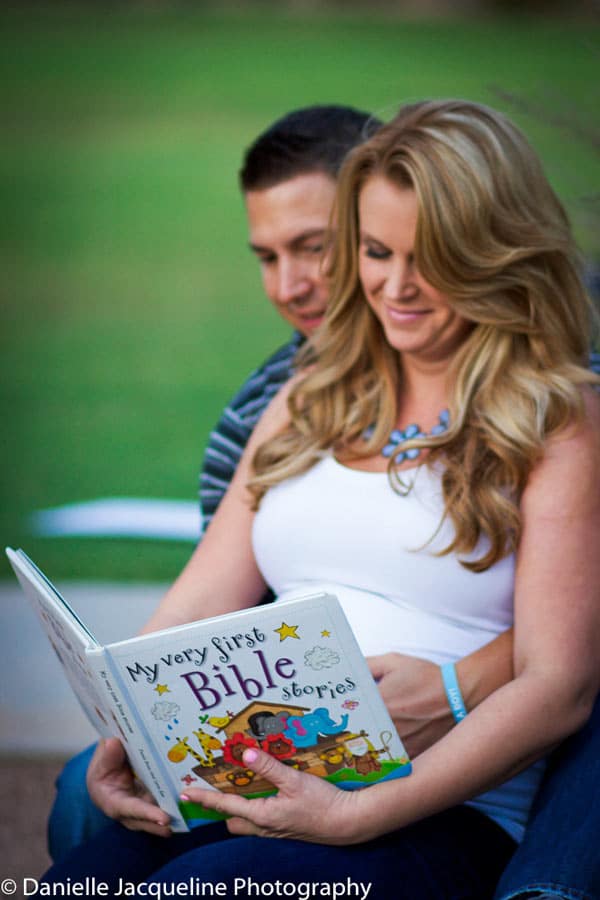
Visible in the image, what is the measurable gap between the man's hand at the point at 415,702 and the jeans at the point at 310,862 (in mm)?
133

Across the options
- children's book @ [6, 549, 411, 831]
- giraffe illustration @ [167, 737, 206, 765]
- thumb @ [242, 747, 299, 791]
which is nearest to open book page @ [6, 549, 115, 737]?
children's book @ [6, 549, 411, 831]

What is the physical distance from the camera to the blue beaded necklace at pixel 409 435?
2.11 meters

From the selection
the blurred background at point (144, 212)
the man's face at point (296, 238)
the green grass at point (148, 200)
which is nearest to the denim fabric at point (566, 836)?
the man's face at point (296, 238)

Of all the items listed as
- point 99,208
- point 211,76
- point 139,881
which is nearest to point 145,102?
point 211,76

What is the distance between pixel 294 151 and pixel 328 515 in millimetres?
901

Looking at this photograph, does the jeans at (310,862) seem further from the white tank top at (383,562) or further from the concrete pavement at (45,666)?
the concrete pavement at (45,666)

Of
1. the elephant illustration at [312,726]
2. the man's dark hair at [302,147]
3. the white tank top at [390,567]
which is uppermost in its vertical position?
the man's dark hair at [302,147]

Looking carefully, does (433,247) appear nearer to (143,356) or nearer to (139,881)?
(139,881)

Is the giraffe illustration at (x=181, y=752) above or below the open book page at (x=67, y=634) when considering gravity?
below

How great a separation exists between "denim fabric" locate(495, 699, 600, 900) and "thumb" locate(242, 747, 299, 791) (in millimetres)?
309

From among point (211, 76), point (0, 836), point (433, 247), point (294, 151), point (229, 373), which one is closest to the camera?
point (433, 247)

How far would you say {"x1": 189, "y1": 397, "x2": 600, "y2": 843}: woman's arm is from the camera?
167 centimetres

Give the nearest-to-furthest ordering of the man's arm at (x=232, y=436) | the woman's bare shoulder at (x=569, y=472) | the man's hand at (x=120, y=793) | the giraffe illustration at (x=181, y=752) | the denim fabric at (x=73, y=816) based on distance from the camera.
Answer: the giraffe illustration at (x=181, y=752) → the man's hand at (x=120, y=793) → the woman's bare shoulder at (x=569, y=472) → the denim fabric at (x=73, y=816) → the man's arm at (x=232, y=436)

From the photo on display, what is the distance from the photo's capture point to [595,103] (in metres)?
11.3
